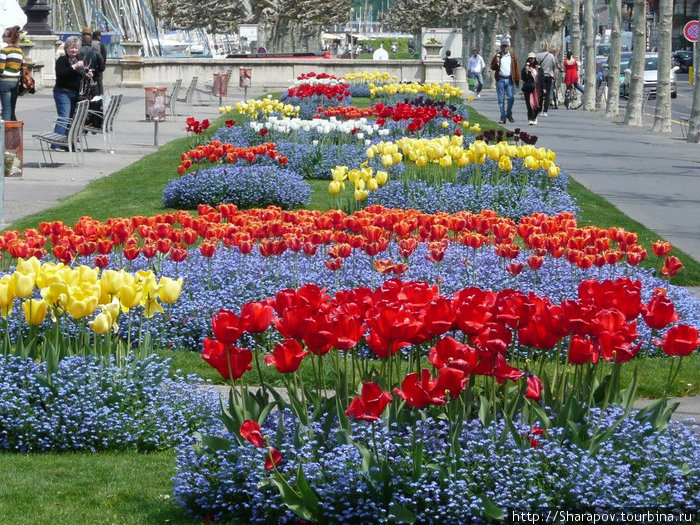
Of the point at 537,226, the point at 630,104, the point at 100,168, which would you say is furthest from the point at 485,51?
the point at 537,226

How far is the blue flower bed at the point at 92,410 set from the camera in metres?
6.29

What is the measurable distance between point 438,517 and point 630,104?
30.8 m

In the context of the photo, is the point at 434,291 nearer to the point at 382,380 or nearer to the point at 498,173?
the point at 382,380

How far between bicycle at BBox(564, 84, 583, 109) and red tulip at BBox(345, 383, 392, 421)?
4008 centimetres

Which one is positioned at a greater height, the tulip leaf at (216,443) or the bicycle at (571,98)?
the tulip leaf at (216,443)

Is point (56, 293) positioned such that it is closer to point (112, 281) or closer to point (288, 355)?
point (112, 281)

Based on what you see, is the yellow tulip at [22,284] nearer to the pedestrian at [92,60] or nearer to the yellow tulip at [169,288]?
the yellow tulip at [169,288]

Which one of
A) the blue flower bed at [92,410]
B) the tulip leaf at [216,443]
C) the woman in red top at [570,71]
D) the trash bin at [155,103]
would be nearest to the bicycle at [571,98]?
the woman in red top at [570,71]

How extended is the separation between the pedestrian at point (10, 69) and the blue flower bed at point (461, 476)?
17744mm

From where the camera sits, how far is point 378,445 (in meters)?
4.91

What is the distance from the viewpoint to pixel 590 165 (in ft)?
74.8

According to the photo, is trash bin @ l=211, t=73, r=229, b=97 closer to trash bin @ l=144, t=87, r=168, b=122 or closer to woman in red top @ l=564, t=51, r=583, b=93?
woman in red top @ l=564, t=51, r=583, b=93

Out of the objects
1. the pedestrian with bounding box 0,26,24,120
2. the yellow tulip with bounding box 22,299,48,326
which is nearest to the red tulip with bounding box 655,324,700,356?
the yellow tulip with bounding box 22,299,48,326

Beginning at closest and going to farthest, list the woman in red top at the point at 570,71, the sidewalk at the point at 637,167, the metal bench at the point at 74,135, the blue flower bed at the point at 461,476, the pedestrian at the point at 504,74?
the blue flower bed at the point at 461,476, the sidewalk at the point at 637,167, the metal bench at the point at 74,135, the pedestrian at the point at 504,74, the woman in red top at the point at 570,71
